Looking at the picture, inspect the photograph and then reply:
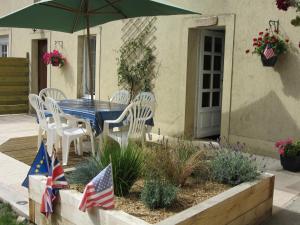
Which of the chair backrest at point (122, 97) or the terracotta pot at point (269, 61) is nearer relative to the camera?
the terracotta pot at point (269, 61)

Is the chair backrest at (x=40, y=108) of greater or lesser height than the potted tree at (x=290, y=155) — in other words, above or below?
above

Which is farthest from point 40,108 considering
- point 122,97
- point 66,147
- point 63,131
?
point 122,97

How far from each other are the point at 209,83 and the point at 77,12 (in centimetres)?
317

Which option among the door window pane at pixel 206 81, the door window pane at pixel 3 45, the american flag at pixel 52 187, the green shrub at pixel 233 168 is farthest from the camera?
the door window pane at pixel 3 45

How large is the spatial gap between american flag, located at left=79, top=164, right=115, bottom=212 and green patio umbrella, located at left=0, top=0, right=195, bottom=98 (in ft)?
10.9

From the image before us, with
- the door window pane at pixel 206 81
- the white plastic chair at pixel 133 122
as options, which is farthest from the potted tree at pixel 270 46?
the white plastic chair at pixel 133 122

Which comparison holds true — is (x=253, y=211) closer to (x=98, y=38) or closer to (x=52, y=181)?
(x=52, y=181)

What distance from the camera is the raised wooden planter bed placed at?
9.73 feet

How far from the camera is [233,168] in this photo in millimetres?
3873

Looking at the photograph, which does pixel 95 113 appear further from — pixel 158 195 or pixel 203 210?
pixel 203 210

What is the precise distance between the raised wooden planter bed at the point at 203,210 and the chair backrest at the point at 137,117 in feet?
7.17

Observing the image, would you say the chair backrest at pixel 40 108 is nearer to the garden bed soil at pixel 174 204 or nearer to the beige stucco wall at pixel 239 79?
the garden bed soil at pixel 174 204

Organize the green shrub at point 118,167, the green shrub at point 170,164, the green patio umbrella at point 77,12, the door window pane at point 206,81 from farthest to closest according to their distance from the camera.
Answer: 1. the door window pane at point 206,81
2. the green patio umbrella at point 77,12
3. the green shrub at point 170,164
4. the green shrub at point 118,167

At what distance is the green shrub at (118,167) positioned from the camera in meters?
3.53
